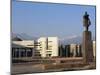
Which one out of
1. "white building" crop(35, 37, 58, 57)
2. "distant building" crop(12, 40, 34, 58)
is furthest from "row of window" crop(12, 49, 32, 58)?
"white building" crop(35, 37, 58, 57)

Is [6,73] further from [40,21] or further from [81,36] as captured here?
[81,36]

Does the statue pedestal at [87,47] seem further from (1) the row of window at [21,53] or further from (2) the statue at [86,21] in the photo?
(1) the row of window at [21,53]

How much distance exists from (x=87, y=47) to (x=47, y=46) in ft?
1.91

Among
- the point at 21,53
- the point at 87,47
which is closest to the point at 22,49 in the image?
the point at 21,53

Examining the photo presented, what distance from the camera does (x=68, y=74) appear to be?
3.22 metres

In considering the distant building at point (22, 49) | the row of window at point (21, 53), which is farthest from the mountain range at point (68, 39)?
the row of window at point (21, 53)

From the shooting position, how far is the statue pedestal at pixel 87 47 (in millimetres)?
3297

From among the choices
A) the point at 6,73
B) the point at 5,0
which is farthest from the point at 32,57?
the point at 5,0

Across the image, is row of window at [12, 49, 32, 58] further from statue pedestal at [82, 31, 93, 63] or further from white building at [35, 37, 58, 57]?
statue pedestal at [82, 31, 93, 63]

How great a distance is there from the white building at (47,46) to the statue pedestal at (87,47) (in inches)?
16.2

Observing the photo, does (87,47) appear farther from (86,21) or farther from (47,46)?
(47,46)

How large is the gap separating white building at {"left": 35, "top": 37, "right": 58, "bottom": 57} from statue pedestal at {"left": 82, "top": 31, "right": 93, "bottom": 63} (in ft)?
1.35

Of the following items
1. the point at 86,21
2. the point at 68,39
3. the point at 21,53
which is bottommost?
the point at 21,53

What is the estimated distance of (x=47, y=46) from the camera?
3.13 meters
